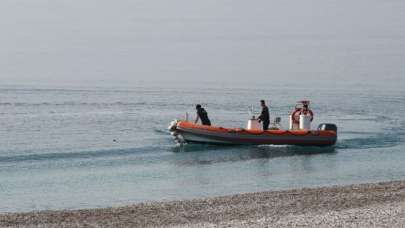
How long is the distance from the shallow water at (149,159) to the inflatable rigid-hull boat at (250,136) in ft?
1.13

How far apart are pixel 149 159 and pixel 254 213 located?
44.9ft

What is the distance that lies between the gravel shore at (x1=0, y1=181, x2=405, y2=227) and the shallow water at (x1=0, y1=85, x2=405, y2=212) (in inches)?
86.4

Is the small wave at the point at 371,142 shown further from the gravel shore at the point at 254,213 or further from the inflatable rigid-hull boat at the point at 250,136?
the gravel shore at the point at 254,213

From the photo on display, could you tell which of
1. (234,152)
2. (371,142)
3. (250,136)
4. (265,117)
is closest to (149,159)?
(234,152)

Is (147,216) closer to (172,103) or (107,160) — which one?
(107,160)

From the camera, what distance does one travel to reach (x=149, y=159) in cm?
2822

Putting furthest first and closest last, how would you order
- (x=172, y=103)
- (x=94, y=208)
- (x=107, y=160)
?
(x=172, y=103), (x=107, y=160), (x=94, y=208)

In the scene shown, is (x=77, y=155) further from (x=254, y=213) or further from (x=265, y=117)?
(x=254, y=213)

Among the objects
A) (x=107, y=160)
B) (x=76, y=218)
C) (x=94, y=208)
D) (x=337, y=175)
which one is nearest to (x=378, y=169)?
(x=337, y=175)

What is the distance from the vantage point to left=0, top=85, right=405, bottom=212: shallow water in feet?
65.3

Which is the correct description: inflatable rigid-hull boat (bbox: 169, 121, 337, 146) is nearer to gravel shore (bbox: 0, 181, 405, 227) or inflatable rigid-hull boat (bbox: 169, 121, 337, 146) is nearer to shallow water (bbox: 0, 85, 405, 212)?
shallow water (bbox: 0, 85, 405, 212)

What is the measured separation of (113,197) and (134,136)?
18.5 m

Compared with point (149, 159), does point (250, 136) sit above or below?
above

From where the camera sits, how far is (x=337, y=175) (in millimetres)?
23703
